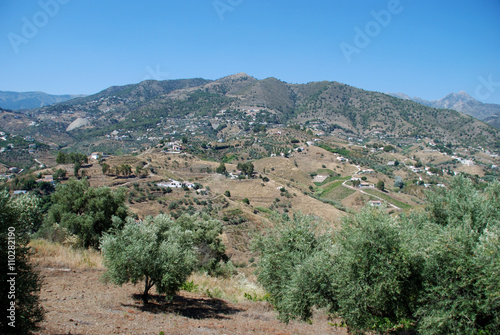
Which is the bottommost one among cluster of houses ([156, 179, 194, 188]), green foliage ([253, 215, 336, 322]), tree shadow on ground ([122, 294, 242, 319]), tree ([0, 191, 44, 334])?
cluster of houses ([156, 179, 194, 188])

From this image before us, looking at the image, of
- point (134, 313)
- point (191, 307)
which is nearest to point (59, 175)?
point (191, 307)

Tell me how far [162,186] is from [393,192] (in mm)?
59542

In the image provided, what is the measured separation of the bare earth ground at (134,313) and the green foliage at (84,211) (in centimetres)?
651

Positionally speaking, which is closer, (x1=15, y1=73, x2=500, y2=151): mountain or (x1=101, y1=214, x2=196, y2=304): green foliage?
(x1=101, y1=214, x2=196, y2=304): green foliage

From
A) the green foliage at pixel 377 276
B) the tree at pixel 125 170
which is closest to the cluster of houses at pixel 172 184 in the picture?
the tree at pixel 125 170

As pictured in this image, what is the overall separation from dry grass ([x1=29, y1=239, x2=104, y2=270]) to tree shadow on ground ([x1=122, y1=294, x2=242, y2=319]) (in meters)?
3.68

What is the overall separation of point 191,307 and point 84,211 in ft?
42.0

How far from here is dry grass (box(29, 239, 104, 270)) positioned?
41.9 ft

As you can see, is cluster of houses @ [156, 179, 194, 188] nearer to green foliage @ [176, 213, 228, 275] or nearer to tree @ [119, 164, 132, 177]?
tree @ [119, 164, 132, 177]

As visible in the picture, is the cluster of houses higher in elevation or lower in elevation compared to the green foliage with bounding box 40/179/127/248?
lower

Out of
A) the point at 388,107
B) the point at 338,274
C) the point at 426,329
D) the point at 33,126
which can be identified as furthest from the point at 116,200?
the point at 388,107

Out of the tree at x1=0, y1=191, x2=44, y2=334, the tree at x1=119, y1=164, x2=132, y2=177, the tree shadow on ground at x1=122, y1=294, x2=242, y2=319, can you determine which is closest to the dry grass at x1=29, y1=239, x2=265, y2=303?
the tree shadow on ground at x1=122, y1=294, x2=242, y2=319

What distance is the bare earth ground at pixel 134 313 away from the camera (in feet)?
26.4

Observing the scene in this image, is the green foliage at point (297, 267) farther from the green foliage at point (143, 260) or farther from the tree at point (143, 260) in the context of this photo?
the green foliage at point (143, 260)
